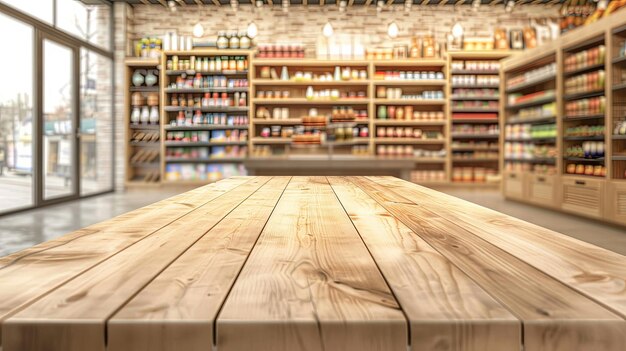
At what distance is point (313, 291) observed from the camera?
72 cm

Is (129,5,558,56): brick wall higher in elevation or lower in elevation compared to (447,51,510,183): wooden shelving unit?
higher

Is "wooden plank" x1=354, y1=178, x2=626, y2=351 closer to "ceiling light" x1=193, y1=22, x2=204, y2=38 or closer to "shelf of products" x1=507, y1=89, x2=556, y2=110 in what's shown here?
"shelf of products" x1=507, y1=89, x2=556, y2=110

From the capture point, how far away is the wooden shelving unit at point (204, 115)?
9547 mm

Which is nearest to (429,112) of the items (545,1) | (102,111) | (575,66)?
(545,1)

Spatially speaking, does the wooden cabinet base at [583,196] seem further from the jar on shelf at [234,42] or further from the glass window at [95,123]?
the glass window at [95,123]

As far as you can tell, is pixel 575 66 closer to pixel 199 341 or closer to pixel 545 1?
pixel 545 1

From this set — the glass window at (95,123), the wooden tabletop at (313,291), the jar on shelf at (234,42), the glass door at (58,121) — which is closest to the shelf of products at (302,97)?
the jar on shelf at (234,42)

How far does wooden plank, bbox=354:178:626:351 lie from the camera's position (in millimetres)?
614

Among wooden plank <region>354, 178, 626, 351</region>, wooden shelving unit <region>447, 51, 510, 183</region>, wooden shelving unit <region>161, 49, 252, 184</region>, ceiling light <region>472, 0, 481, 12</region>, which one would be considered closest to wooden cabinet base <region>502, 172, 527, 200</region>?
wooden shelving unit <region>447, 51, 510, 183</region>

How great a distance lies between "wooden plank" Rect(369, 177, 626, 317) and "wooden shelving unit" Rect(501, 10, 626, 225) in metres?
4.58

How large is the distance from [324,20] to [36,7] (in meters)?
5.06

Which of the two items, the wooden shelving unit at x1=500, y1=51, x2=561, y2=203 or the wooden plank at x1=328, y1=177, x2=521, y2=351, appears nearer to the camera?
the wooden plank at x1=328, y1=177, x2=521, y2=351

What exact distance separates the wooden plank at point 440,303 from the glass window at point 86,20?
8.19 meters

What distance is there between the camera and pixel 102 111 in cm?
939
